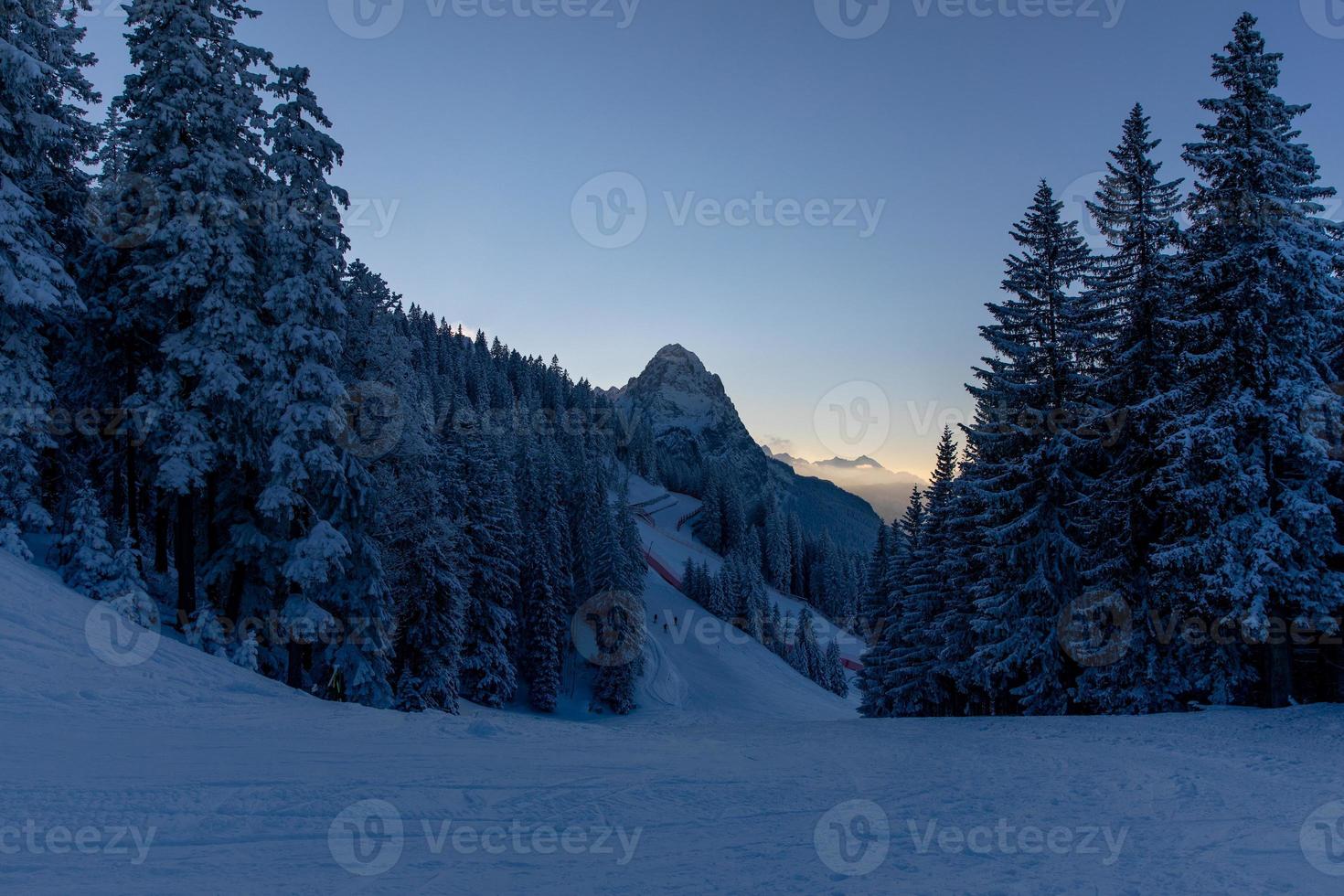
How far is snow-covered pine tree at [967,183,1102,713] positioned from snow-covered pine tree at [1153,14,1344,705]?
2.59 meters

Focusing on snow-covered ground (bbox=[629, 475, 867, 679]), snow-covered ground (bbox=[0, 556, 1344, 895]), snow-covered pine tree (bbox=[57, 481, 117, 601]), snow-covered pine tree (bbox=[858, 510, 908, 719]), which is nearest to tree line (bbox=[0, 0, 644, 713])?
snow-covered pine tree (bbox=[57, 481, 117, 601])

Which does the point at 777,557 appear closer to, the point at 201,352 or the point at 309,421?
the point at 309,421

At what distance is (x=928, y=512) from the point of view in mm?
31672

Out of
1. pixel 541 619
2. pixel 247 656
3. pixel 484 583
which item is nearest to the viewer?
pixel 247 656

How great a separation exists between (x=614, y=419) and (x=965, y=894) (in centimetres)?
15397

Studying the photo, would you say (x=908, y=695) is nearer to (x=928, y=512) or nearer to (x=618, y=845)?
(x=928, y=512)

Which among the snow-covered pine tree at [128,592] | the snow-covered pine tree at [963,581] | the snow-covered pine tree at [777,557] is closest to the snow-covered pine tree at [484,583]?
the snow-covered pine tree at [128,592]

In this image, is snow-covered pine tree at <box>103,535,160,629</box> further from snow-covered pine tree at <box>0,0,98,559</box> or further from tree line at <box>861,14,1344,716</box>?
tree line at <box>861,14,1344,716</box>

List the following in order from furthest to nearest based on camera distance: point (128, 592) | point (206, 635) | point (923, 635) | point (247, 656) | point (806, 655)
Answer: point (806, 655) → point (923, 635) → point (206, 635) → point (247, 656) → point (128, 592)

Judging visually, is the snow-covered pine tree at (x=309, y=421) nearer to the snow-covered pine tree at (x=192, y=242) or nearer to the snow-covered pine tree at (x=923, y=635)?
the snow-covered pine tree at (x=192, y=242)

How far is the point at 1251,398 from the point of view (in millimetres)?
15711

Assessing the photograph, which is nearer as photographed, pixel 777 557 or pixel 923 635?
pixel 923 635

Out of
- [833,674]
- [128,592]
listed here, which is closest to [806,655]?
[833,674]

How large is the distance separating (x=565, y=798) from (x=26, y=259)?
16290 mm
